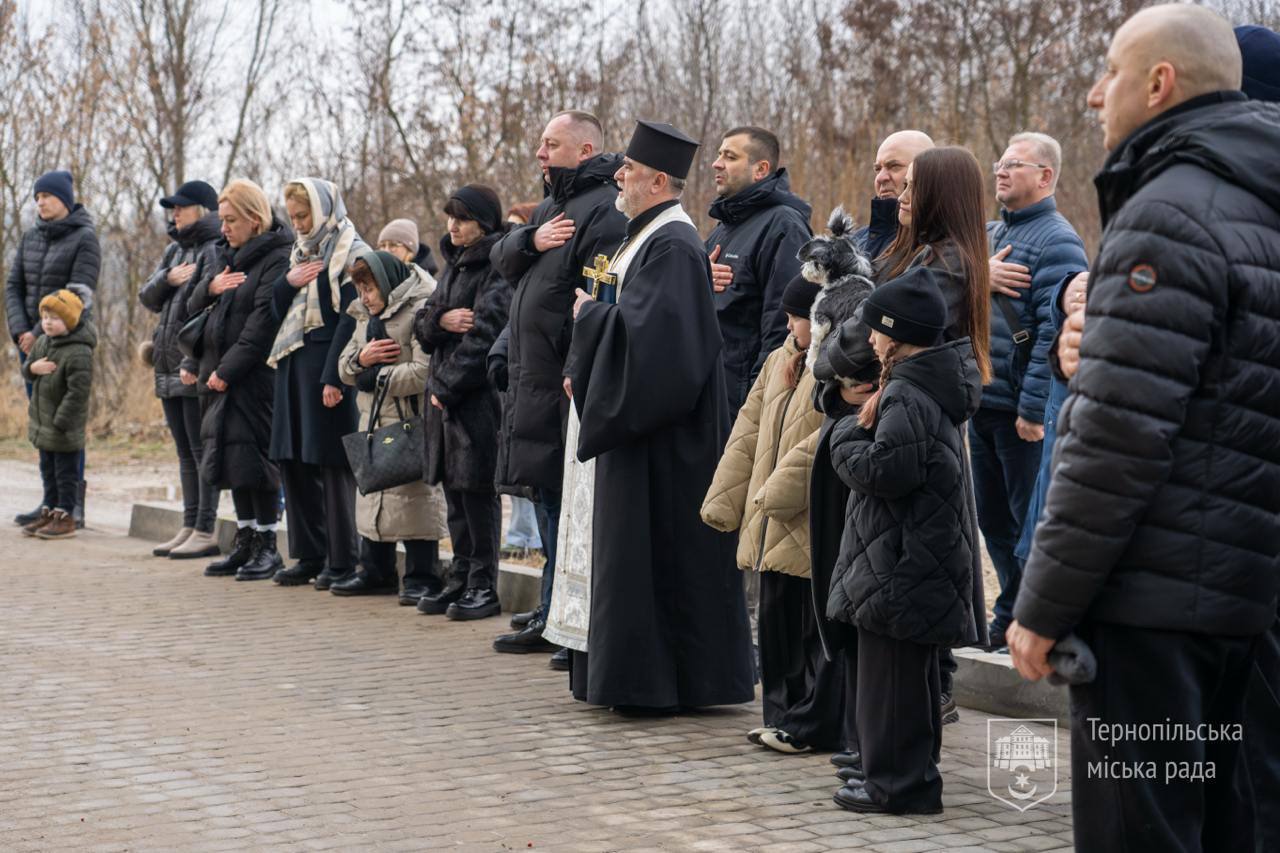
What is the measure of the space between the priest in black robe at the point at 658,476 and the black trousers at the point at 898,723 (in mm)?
1426

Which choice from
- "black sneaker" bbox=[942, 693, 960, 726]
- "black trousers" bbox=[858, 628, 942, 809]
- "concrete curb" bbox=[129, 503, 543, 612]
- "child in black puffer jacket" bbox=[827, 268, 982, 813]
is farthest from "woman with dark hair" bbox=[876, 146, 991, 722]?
"concrete curb" bbox=[129, 503, 543, 612]

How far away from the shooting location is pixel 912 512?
5.05 meters

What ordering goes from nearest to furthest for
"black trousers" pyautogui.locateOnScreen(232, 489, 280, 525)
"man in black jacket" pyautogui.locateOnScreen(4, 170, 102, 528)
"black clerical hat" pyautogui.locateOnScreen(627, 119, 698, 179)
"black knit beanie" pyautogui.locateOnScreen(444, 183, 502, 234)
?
"black clerical hat" pyautogui.locateOnScreen(627, 119, 698, 179)
"black knit beanie" pyautogui.locateOnScreen(444, 183, 502, 234)
"black trousers" pyautogui.locateOnScreen(232, 489, 280, 525)
"man in black jacket" pyautogui.locateOnScreen(4, 170, 102, 528)

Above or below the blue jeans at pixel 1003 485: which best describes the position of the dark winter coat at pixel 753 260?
above

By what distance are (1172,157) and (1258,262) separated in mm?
281

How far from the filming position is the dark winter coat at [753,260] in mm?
7188

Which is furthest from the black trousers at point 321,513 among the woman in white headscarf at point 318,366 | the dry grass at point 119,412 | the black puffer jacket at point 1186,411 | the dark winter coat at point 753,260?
the dry grass at point 119,412

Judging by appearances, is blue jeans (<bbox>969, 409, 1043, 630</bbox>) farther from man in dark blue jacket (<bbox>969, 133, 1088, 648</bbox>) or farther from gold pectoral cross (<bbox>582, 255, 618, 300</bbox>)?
gold pectoral cross (<bbox>582, 255, 618, 300</bbox>)

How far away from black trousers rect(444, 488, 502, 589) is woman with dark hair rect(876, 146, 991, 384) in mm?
3582

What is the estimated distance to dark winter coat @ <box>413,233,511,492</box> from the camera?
8.55 meters

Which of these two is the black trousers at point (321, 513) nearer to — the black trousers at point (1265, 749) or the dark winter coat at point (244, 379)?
the dark winter coat at point (244, 379)

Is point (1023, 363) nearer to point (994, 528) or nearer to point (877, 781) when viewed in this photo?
point (994, 528)

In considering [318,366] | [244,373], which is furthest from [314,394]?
[244,373]

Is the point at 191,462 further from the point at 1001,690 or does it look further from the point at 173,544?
the point at 1001,690
